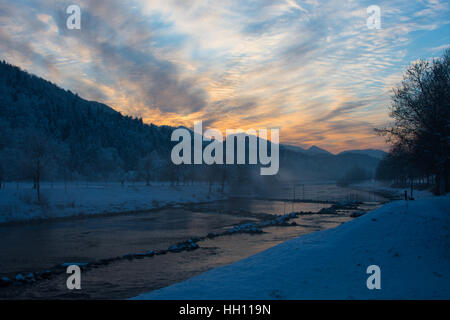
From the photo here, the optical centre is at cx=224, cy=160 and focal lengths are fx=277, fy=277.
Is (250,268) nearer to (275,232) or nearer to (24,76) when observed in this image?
(275,232)

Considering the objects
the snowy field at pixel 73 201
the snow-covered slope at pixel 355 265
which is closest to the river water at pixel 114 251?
the snowy field at pixel 73 201

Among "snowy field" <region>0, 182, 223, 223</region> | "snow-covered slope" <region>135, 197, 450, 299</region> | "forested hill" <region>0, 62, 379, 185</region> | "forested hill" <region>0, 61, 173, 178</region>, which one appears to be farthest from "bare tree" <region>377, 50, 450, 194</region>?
"forested hill" <region>0, 61, 173, 178</region>

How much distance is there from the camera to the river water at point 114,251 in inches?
571

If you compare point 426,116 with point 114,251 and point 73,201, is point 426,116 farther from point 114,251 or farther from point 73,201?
point 73,201

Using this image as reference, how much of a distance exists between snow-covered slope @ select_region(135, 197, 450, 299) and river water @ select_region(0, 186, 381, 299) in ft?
17.2

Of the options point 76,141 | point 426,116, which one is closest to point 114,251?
point 426,116

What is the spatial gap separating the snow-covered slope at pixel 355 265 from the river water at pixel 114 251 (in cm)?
524

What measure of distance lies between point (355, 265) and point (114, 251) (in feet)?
60.6

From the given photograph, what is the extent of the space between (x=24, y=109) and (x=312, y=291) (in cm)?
17037

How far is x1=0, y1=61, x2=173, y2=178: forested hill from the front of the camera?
123887 mm

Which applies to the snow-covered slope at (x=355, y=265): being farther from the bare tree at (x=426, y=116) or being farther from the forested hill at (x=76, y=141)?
the forested hill at (x=76, y=141)

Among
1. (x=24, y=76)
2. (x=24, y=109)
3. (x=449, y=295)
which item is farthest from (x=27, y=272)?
(x=24, y=76)

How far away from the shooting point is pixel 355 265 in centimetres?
1141
